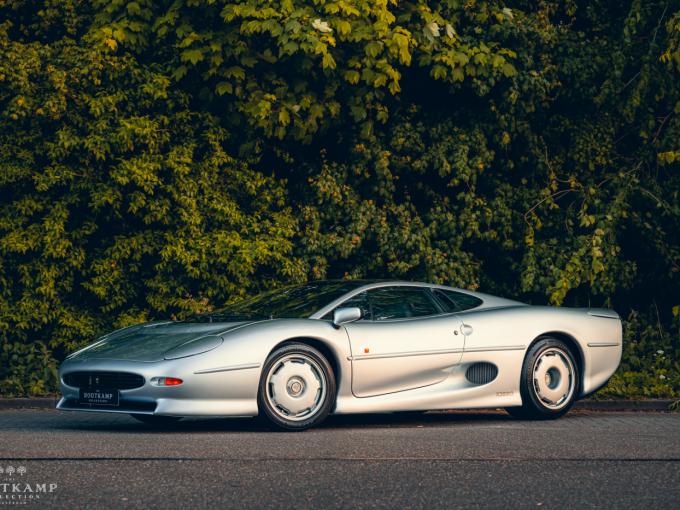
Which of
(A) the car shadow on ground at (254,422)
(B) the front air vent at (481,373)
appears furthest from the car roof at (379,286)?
(A) the car shadow on ground at (254,422)

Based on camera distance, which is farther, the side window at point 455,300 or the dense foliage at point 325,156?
the dense foliage at point 325,156

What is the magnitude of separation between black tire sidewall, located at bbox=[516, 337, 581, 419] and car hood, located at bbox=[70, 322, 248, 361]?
2708 mm

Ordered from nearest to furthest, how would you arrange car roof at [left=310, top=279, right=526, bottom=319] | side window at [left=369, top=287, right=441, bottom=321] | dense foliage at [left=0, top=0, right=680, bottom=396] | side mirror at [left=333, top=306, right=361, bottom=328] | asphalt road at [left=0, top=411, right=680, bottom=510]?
asphalt road at [left=0, top=411, right=680, bottom=510]
side mirror at [left=333, top=306, right=361, bottom=328]
car roof at [left=310, top=279, right=526, bottom=319]
side window at [left=369, top=287, right=441, bottom=321]
dense foliage at [left=0, top=0, right=680, bottom=396]

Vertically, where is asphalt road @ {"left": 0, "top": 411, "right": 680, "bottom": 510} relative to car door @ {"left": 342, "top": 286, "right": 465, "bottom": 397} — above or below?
below

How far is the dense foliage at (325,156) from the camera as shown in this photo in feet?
45.2

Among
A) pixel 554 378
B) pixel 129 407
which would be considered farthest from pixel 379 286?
pixel 129 407

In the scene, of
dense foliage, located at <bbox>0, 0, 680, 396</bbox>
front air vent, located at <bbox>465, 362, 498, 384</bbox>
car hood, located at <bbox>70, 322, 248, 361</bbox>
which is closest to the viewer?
car hood, located at <bbox>70, 322, 248, 361</bbox>

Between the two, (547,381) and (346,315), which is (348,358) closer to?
(346,315)

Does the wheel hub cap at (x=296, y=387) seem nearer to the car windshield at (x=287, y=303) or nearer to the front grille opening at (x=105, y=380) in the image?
the car windshield at (x=287, y=303)

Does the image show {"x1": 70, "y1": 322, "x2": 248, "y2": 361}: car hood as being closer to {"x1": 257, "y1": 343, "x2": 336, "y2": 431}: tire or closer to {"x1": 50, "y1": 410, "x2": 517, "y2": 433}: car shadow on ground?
{"x1": 257, "y1": 343, "x2": 336, "y2": 431}: tire

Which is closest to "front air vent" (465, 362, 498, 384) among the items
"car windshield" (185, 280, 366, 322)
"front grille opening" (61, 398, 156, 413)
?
"car windshield" (185, 280, 366, 322)

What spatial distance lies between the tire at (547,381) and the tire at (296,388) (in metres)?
2.04

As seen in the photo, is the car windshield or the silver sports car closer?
the silver sports car

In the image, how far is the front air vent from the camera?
1005 cm
